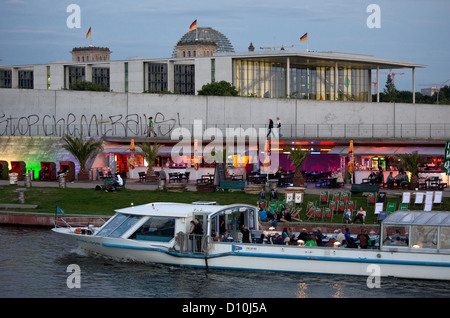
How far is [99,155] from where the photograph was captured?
164 feet

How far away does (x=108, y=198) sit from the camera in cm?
3644

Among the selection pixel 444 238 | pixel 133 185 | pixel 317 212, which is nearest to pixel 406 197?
pixel 317 212

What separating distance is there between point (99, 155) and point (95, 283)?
92.5 feet

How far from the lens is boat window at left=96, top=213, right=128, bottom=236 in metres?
26.2

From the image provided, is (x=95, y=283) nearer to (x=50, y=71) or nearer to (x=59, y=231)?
(x=59, y=231)

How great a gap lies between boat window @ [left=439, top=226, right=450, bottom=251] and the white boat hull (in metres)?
0.31

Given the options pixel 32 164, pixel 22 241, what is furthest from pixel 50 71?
pixel 22 241

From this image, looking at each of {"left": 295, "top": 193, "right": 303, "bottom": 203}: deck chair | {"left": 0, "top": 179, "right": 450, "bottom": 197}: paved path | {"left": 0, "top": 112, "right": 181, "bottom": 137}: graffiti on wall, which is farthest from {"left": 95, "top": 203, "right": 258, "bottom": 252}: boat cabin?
{"left": 0, "top": 112, "right": 181, "bottom": 137}: graffiti on wall

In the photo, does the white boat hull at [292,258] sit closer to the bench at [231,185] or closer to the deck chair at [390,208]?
the deck chair at [390,208]

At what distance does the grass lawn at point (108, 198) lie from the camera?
33.8m

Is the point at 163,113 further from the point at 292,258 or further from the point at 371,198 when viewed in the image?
the point at 292,258

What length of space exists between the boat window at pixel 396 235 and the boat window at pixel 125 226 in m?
9.46

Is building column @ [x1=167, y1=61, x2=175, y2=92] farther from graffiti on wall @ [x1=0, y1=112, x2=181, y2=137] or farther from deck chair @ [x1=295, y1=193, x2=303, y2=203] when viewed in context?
deck chair @ [x1=295, y1=193, x2=303, y2=203]
